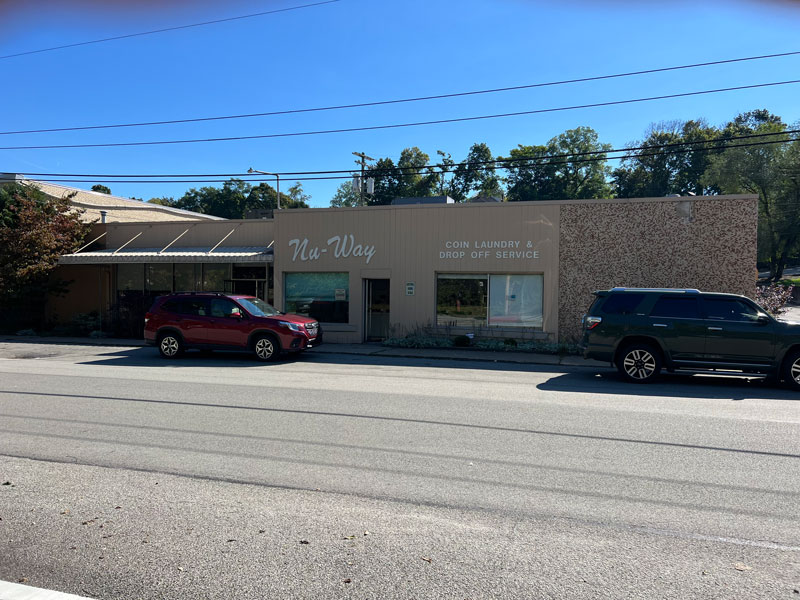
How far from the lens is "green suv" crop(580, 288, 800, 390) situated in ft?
36.9

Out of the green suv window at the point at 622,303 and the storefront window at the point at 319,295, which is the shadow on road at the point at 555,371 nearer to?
the green suv window at the point at 622,303

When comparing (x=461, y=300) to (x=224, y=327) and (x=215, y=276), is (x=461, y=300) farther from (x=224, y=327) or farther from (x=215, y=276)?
(x=215, y=276)

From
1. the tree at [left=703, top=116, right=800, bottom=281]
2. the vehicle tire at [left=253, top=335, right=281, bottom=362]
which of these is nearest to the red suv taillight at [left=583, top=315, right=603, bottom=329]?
the vehicle tire at [left=253, top=335, right=281, bottom=362]

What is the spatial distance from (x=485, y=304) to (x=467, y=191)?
174 ft

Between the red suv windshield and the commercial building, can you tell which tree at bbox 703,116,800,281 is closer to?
the commercial building

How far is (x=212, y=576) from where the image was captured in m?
3.58

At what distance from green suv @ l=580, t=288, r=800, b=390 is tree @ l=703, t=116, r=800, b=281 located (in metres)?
43.3

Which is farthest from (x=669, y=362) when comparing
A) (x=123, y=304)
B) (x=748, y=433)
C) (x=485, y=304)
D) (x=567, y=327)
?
(x=123, y=304)

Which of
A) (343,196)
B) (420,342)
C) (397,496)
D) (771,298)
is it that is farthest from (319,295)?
(343,196)

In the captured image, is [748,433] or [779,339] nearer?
[748,433]

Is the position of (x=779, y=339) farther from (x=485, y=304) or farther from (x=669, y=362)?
(x=485, y=304)

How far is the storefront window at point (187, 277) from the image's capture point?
23.5m

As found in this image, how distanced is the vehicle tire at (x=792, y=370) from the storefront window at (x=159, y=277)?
2090 centimetres

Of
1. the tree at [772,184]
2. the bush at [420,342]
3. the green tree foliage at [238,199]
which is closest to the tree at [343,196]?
the green tree foliage at [238,199]
